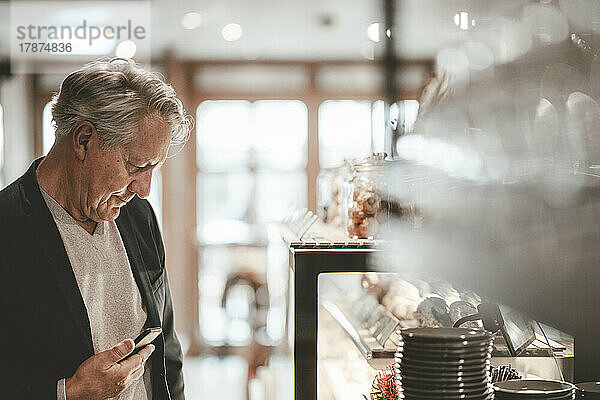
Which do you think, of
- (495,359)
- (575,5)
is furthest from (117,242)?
(575,5)

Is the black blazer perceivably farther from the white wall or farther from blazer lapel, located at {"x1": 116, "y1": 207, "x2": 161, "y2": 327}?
the white wall

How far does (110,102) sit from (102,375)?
59 cm

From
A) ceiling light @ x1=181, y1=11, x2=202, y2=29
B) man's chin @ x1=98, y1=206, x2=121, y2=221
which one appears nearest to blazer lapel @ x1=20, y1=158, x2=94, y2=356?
man's chin @ x1=98, y1=206, x2=121, y2=221

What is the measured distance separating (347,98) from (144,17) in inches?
73.2

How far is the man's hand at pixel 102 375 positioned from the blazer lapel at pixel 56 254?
0.07 meters

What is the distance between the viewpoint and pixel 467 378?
1.17m

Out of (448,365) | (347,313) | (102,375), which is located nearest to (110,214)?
(102,375)

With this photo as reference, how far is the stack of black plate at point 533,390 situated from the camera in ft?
3.69

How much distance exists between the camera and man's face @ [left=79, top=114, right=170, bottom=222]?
1656 mm

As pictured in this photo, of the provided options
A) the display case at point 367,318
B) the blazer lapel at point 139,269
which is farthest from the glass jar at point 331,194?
the blazer lapel at point 139,269

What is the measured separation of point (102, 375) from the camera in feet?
5.03

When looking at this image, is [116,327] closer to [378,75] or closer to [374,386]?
[374,386]

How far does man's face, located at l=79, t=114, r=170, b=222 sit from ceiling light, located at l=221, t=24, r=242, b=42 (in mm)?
4405

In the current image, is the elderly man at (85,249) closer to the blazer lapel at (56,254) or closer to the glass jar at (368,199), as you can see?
the blazer lapel at (56,254)
